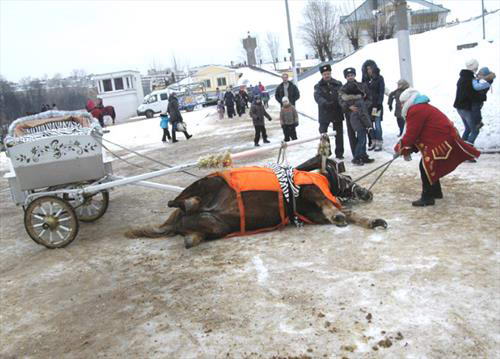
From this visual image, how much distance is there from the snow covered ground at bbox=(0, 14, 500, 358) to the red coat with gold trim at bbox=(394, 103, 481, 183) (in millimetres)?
504

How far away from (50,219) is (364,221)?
3770 millimetres

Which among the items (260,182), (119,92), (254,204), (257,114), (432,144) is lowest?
→ (254,204)

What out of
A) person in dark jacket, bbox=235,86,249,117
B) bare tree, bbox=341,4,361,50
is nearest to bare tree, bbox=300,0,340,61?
bare tree, bbox=341,4,361,50

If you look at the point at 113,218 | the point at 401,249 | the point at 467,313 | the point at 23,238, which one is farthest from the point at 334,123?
the point at 467,313

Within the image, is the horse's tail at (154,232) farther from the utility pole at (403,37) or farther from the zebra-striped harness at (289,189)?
the utility pole at (403,37)

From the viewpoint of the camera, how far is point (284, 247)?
5074 mm

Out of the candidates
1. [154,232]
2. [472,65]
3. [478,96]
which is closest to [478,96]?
[478,96]

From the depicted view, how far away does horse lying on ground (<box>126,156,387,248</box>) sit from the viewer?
5.36 m

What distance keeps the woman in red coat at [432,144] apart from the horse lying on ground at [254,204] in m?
1.16

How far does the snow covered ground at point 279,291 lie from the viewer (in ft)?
10.7

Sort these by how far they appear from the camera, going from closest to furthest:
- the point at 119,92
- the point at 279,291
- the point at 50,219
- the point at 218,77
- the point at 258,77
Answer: the point at 279,291 < the point at 50,219 < the point at 119,92 < the point at 258,77 < the point at 218,77

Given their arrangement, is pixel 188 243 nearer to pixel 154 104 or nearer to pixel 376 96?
pixel 376 96

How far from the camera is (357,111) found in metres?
8.77

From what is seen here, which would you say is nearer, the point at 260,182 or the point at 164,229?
the point at 260,182
